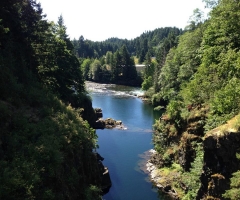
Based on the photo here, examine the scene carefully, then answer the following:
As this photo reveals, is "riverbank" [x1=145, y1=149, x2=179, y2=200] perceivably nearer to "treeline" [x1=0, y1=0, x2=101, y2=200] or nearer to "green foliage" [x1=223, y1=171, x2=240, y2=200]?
"treeline" [x1=0, y1=0, x2=101, y2=200]

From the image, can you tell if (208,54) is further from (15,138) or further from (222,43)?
(15,138)

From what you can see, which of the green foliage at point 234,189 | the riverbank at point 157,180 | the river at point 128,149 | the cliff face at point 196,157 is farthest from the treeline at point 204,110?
the river at point 128,149

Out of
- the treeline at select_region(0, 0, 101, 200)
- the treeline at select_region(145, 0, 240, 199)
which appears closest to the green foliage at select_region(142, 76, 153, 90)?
the treeline at select_region(145, 0, 240, 199)

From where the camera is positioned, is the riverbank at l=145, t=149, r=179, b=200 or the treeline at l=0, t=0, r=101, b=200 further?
the riverbank at l=145, t=149, r=179, b=200

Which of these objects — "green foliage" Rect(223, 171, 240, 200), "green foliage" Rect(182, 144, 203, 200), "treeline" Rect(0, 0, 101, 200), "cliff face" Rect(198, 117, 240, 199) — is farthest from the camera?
"green foliage" Rect(182, 144, 203, 200)

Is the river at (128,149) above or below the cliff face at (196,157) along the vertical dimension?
below

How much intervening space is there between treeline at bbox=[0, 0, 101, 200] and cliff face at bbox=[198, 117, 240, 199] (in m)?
7.59

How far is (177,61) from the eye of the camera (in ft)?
152

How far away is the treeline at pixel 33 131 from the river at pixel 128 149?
18.4 feet

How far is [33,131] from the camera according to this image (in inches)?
637

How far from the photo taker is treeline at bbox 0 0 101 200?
13.0m

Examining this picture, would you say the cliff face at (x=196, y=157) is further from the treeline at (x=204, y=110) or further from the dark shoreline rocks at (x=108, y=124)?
the dark shoreline rocks at (x=108, y=124)

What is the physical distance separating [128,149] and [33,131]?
2118cm

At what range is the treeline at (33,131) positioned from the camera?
12989 mm
